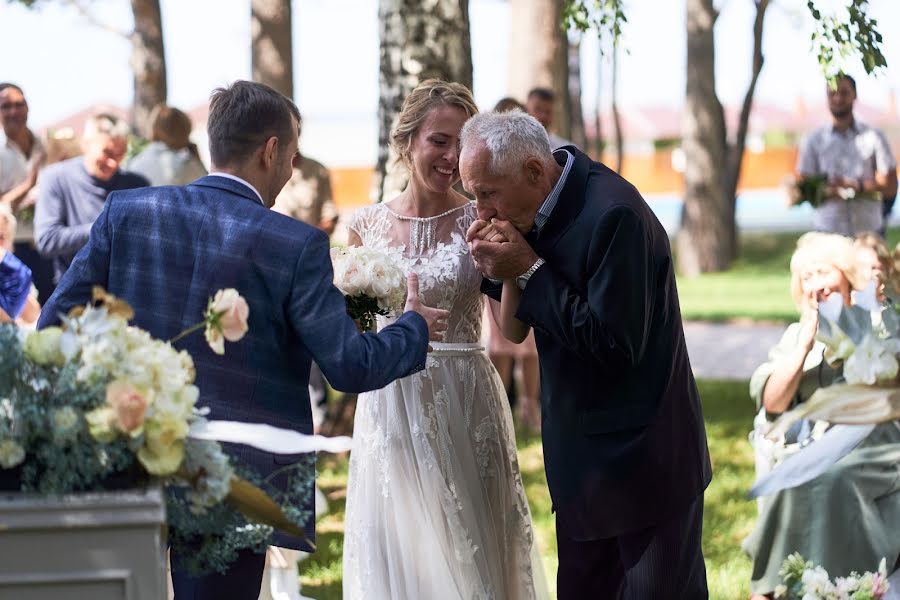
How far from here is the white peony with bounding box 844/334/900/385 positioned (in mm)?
2629

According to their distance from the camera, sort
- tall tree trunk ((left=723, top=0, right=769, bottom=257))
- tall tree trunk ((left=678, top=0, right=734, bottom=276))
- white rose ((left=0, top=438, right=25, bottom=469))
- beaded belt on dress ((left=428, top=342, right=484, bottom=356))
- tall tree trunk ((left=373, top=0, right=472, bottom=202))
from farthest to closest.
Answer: tall tree trunk ((left=678, top=0, right=734, bottom=276)) < tall tree trunk ((left=723, top=0, right=769, bottom=257)) < tall tree trunk ((left=373, top=0, right=472, bottom=202)) < beaded belt on dress ((left=428, top=342, right=484, bottom=356)) < white rose ((left=0, top=438, right=25, bottom=469))

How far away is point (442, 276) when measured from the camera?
476cm

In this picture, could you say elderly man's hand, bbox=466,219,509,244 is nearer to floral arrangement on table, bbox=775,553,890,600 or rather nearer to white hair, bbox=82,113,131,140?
floral arrangement on table, bbox=775,553,890,600

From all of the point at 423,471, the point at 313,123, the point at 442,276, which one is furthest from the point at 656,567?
the point at 313,123

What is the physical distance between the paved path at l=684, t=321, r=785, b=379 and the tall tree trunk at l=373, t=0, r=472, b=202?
20.4 ft

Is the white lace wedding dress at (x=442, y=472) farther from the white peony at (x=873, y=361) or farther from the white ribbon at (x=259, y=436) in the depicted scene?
the white peony at (x=873, y=361)

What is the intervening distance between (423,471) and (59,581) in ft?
7.63

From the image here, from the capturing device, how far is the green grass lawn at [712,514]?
20.4ft

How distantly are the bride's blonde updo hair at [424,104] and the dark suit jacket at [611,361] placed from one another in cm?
87

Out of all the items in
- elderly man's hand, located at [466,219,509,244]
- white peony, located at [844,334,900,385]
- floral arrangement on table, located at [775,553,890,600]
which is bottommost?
floral arrangement on table, located at [775,553,890,600]

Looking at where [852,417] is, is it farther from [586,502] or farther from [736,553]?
[736,553]

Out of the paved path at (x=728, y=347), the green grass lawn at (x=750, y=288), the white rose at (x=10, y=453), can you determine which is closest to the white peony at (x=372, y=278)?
the white rose at (x=10, y=453)

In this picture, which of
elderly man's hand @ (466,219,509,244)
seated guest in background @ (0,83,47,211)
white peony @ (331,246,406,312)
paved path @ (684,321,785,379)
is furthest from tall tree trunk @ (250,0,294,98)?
elderly man's hand @ (466,219,509,244)

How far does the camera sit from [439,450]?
15.6 ft
